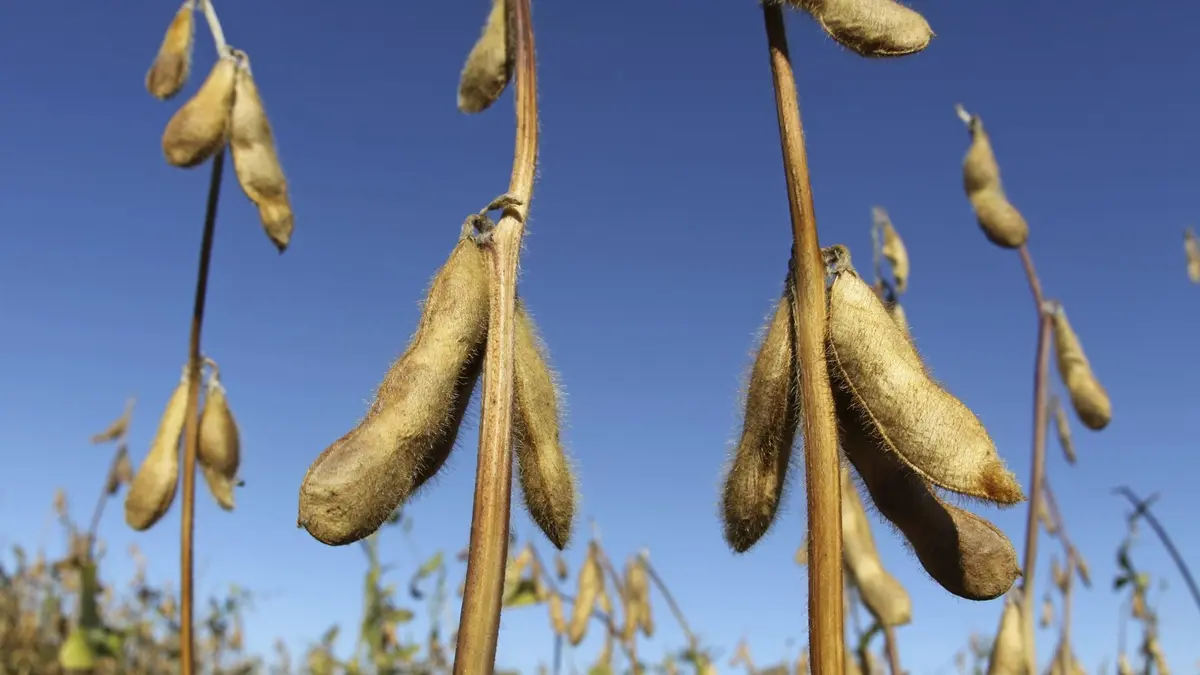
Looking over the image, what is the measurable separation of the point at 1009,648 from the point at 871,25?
1.51 meters

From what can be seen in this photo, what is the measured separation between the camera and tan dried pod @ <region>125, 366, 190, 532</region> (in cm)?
265

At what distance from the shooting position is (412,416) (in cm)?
104

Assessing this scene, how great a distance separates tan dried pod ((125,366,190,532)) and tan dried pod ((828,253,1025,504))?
2142mm

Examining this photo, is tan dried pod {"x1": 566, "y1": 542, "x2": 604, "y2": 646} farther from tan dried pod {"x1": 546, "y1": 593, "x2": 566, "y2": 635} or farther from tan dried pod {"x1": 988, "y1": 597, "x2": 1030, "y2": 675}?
tan dried pod {"x1": 988, "y1": 597, "x2": 1030, "y2": 675}

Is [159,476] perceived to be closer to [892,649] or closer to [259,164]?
[259,164]

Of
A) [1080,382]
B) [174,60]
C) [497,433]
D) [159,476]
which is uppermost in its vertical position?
[174,60]

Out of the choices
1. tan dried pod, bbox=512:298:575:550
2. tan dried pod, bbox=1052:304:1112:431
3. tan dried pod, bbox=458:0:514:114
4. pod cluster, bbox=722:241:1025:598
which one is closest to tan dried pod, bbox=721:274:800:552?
pod cluster, bbox=722:241:1025:598

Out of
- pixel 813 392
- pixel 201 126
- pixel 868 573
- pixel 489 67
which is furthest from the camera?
pixel 201 126

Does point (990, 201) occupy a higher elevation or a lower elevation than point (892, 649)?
higher

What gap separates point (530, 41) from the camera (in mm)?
1204

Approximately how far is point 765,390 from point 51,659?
4.05 metres

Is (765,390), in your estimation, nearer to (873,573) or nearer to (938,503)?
(938,503)

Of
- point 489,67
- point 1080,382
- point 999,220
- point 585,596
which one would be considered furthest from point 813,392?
point 585,596

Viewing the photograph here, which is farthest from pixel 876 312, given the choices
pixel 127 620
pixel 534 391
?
pixel 127 620
